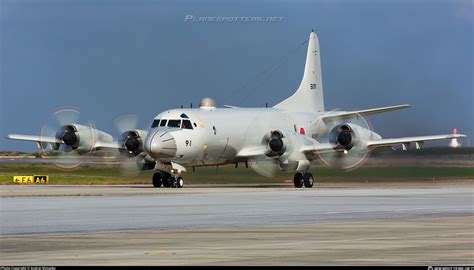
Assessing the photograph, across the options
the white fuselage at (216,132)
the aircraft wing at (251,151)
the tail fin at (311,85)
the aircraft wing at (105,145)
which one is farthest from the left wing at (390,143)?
the aircraft wing at (105,145)

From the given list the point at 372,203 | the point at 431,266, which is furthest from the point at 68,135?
the point at 431,266

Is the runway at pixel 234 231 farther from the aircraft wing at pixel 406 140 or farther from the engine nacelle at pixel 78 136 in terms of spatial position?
the engine nacelle at pixel 78 136

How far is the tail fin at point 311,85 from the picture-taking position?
76.3 m

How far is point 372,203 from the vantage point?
130ft

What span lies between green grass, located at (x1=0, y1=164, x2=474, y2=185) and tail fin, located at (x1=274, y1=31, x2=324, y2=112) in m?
9.30

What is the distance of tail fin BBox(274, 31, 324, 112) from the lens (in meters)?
76.3

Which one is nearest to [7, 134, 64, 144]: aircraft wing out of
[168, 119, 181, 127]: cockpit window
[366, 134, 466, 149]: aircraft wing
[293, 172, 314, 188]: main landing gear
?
[168, 119, 181, 127]: cockpit window

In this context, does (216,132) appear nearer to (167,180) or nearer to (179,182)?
(167,180)

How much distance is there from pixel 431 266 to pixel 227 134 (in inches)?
1923

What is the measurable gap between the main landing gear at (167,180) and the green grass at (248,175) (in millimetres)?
2921

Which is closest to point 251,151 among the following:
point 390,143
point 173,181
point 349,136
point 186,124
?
point 186,124

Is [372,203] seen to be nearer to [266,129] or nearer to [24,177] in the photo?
[266,129]

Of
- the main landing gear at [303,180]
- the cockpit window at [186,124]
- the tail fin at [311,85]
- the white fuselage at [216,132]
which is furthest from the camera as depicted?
the tail fin at [311,85]

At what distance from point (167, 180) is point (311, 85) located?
63.4ft
